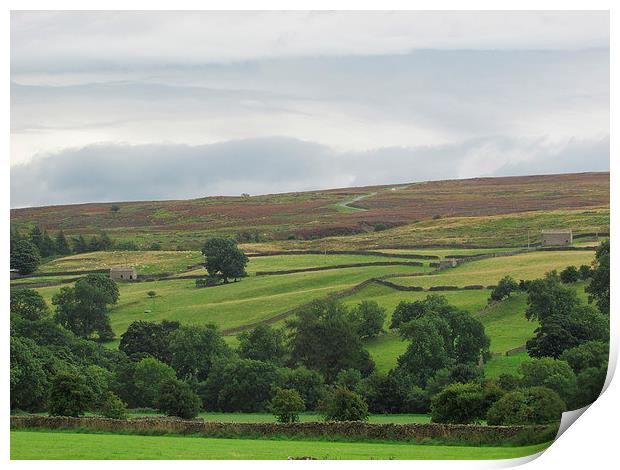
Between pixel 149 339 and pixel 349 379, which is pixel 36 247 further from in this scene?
pixel 349 379

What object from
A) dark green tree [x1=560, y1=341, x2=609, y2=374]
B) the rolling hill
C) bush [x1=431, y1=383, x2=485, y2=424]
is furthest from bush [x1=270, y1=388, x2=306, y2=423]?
the rolling hill

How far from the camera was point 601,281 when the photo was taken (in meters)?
25.0

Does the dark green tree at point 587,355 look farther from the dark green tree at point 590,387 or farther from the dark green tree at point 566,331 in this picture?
the dark green tree at point 566,331

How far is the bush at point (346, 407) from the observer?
64.8 feet

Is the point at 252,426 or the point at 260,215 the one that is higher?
the point at 260,215

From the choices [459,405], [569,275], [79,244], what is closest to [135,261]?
[79,244]
